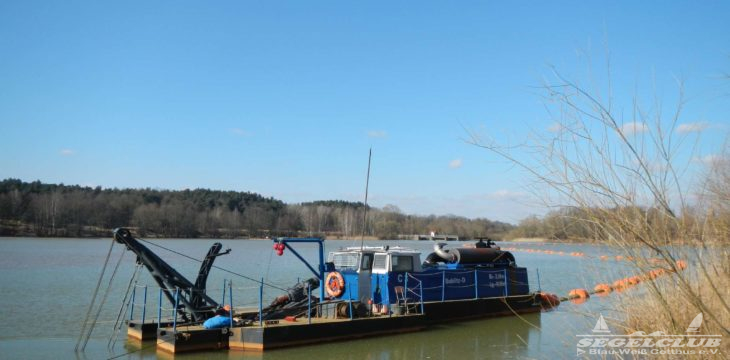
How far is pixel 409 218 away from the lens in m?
134

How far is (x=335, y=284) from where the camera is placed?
679 inches

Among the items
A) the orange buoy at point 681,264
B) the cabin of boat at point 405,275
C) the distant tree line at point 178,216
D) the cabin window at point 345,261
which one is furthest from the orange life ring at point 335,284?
the distant tree line at point 178,216

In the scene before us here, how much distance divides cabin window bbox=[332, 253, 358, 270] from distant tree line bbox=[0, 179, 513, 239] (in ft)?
184

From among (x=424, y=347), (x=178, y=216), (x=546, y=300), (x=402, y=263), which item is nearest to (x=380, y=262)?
(x=402, y=263)

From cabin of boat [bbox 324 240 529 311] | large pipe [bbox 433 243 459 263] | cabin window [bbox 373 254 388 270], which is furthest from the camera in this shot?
large pipe [bbox 433 243 459 263]

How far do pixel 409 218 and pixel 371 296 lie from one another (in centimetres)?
11658

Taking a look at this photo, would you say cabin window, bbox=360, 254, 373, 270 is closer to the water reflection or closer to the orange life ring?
the orange life ring

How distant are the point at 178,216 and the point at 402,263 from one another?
292 ft

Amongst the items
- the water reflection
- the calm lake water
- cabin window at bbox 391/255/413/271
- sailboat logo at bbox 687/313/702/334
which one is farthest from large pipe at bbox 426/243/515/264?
sailboat logo at bbox 687/313/702/334

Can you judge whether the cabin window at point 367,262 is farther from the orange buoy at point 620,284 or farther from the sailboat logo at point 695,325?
the sailboat logo at point 695,325

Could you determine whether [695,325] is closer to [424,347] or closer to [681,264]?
[681,264]

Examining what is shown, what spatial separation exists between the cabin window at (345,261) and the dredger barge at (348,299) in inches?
1.2

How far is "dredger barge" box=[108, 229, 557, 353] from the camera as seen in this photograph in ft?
47.2

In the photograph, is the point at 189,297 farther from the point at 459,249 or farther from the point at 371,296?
the point at 459,249
